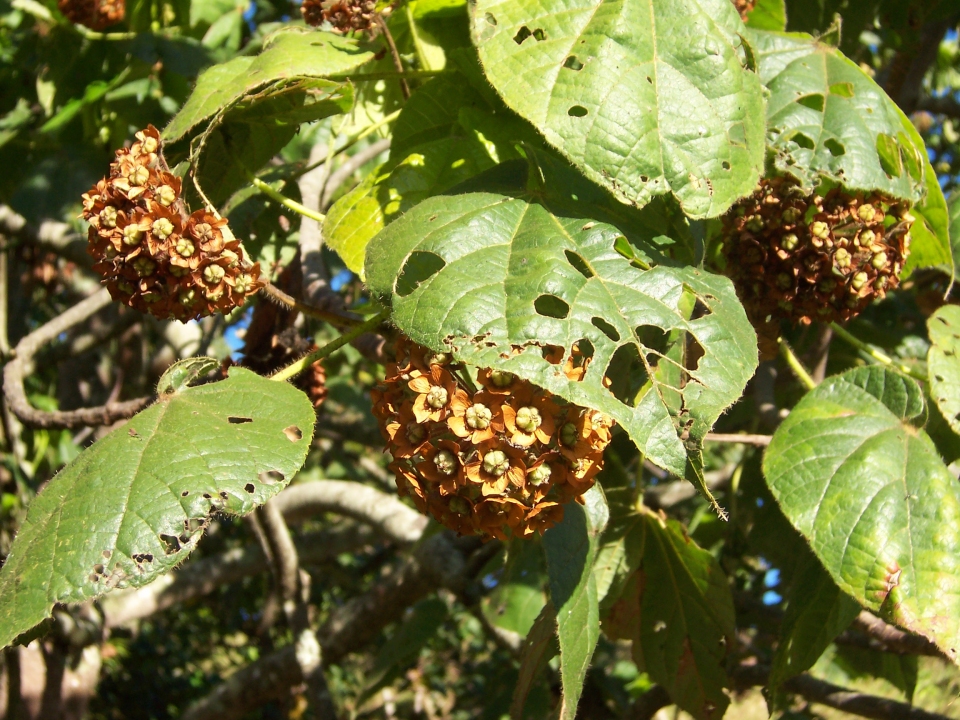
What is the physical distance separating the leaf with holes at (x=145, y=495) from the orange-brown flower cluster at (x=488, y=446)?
0.59 ft

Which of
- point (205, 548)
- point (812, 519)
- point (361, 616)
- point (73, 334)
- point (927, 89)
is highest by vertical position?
point (812, 519)

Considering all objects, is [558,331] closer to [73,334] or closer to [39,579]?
[39,579]

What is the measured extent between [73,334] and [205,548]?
254 cm

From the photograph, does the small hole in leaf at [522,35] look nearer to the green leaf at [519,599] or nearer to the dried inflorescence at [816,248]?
the dried inflorescence at [816,248]

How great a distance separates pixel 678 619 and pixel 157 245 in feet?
4.56

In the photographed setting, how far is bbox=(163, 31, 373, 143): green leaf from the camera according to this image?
147cm

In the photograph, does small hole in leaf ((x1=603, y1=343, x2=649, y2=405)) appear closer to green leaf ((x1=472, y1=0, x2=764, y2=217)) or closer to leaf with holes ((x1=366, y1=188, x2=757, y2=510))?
leaf with holes ((x1=366, y1=188, x2=757, y2=510))

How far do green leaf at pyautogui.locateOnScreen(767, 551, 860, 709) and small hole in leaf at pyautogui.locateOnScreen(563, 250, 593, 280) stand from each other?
0.80 m

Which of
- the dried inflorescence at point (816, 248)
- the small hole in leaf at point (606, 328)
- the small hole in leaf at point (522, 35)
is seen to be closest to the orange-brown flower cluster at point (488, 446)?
the small hole in leaf at point (606, 328)

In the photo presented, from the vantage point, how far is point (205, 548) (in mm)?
6484

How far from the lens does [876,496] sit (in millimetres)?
1409

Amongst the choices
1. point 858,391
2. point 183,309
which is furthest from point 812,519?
point 183,309

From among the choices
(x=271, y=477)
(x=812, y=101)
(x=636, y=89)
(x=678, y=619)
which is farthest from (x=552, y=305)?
(x=678, y=619)

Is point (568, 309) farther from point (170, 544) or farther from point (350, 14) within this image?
point (350, 14)
